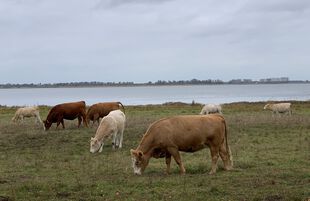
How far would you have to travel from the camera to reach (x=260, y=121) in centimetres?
3041

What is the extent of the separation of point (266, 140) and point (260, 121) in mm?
8295

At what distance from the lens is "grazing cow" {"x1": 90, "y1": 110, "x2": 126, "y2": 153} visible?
784 inches

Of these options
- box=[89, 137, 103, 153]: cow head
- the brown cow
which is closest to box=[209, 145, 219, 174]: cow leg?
box=[89, 137, 103, 153]: cow head

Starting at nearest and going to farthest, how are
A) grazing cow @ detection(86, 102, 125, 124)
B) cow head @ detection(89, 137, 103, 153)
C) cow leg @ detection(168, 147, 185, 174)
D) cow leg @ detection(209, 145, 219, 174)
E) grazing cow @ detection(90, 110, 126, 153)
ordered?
1. cow leg @ detection(209, 145, 219, 174)
2. cow leg @ detection(168, 147, 185, 174)
3. cow head @ detection(89, 137, 103, 153)
4. grazing cow @ detection(90, 110, 126, 153)
5. grazing cow @ detection(86, 102, 125, 124)

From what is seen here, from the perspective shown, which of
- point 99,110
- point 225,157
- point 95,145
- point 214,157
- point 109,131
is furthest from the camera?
point 99,110

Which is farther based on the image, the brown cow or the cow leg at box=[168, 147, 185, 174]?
the brown cow

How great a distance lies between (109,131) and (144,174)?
6.76 metres

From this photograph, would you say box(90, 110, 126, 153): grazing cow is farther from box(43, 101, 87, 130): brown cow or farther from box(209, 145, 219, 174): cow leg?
box(43, 101, 87, 130): brown cow

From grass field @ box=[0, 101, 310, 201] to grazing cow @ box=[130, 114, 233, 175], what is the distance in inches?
18.0

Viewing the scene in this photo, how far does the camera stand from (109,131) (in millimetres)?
20969

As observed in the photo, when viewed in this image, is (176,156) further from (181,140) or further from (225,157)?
(225,157)

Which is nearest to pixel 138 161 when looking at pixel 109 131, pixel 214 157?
pixel 214 157

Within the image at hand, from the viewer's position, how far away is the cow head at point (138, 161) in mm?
14148

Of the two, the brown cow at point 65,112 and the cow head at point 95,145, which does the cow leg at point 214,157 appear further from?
the brown cow at point 65,112
